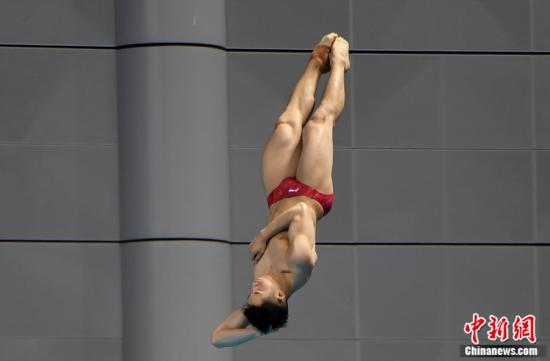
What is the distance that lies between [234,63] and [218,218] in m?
1.36

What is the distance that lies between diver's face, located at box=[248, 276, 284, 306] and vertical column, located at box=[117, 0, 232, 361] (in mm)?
2949

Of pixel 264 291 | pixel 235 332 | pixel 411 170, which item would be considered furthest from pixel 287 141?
pixel 411 170

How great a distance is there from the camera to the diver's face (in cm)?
1033

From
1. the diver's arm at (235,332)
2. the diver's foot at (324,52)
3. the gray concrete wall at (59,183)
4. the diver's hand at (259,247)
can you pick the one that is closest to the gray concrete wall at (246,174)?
the gray concrete wall at (59,183)

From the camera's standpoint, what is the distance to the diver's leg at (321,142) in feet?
36.2

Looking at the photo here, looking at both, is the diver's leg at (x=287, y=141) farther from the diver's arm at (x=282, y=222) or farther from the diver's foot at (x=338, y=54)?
the diver's arm at (x=282, y=222)

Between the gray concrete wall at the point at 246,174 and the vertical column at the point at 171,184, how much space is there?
0.06ft

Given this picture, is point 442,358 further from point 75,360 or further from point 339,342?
point 75,360

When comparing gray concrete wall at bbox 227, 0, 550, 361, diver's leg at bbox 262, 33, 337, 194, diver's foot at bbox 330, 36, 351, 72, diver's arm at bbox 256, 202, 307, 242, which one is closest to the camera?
diver's arm at bbox 256, 202, 307, 242

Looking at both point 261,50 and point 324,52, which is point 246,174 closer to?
point 261,50

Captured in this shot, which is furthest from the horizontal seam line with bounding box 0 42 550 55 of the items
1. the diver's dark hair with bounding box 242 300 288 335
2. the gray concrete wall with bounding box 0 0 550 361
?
the diver's dark hair with bounding box 242 300 288 335

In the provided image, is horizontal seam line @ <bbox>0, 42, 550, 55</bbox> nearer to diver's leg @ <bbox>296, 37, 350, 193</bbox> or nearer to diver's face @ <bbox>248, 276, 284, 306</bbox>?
diver's leg @ <bbox>296, 37, 350, 193</bbox>

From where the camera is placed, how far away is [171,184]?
1341cm

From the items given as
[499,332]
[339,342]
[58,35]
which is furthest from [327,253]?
[58,35]
